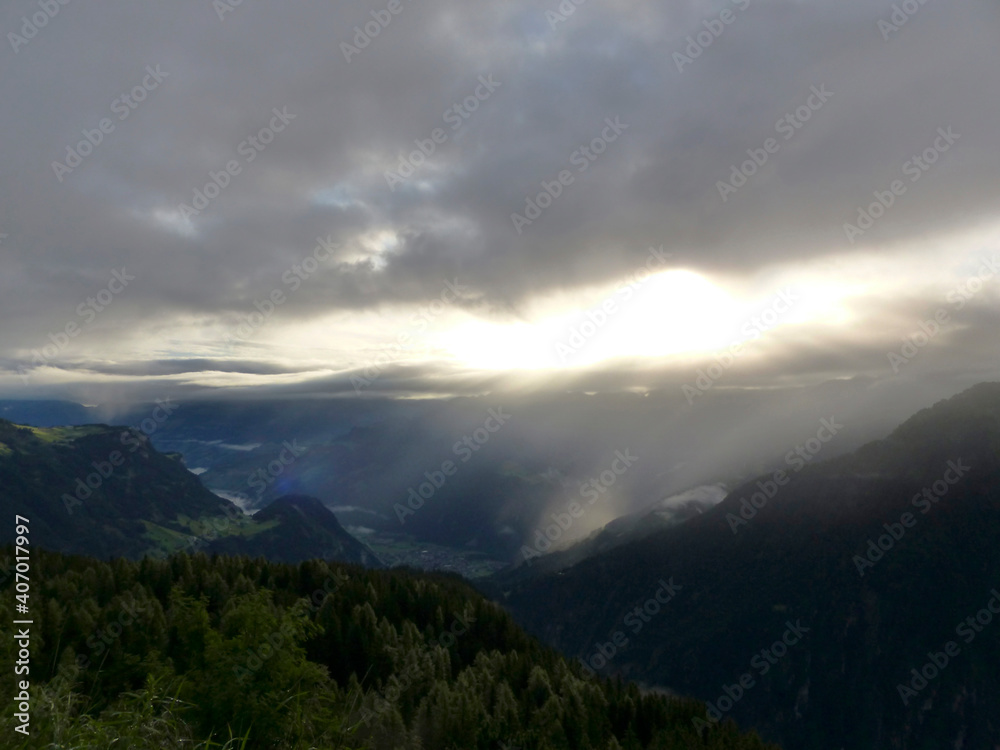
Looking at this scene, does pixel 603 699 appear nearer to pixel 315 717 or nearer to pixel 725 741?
pixel 725 741

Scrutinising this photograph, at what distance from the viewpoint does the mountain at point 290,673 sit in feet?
56.7

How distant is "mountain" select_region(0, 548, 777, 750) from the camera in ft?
56.7

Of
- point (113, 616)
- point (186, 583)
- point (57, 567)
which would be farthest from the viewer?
point (57, 567)

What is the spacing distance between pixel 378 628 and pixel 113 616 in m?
57.1

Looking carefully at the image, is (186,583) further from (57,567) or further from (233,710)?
(233,710)

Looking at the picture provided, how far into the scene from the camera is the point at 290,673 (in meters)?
23.4

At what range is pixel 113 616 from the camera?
96625 millimetres

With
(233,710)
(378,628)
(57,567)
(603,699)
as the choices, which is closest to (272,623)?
(233,710)

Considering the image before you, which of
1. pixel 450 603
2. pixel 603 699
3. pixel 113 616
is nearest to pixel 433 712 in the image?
pixel 603 699

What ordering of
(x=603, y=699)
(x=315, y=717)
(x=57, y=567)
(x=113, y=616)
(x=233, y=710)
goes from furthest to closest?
1. (x=57, y=567)
2. (x=603, y=699)
3. (x=113, y=616)
4. (x=233, y=710)
5. (x=315, y=717)

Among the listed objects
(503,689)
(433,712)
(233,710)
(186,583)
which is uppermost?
(233,710)

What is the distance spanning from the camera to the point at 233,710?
21250 millimetres

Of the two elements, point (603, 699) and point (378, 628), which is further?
point (378, 628)

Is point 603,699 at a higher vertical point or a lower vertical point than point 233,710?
lower
